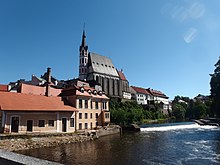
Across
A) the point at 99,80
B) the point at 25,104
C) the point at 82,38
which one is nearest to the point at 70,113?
the point at 25,104

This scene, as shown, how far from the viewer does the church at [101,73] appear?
9919cm

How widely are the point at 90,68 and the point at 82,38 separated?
2041 centimetres

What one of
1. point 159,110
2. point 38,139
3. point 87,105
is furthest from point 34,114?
point 159,110

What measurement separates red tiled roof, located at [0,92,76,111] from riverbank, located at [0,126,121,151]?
449cm

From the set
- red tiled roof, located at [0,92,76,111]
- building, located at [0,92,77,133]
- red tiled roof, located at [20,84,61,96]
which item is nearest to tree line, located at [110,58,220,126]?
red tiled roof, located at [20,84,61,96]

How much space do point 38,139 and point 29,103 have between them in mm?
6972

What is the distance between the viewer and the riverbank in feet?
80.0

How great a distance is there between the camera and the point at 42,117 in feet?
105

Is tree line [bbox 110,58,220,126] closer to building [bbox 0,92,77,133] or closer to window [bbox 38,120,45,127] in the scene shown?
building [bbox 0,92,77,133]

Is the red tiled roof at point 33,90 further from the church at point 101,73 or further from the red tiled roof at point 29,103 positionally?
the church at point 101,73

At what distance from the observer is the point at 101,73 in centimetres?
10075

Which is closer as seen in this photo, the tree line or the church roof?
the tree line

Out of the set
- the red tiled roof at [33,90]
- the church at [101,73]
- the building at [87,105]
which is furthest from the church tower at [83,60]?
the red tiled roof at [33,90]

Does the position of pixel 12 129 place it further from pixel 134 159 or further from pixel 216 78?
pixel 216 78
